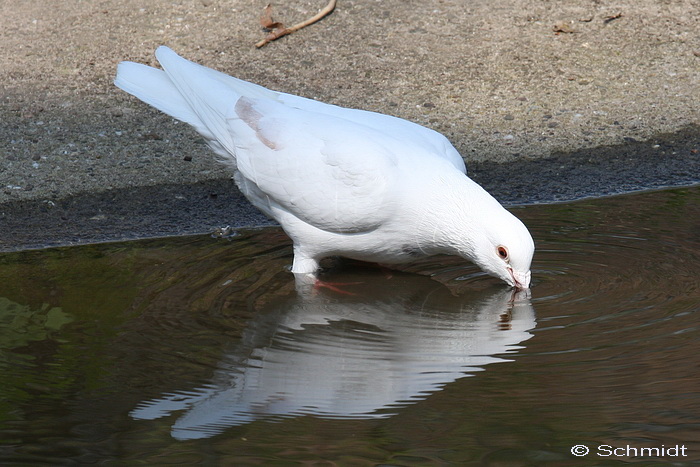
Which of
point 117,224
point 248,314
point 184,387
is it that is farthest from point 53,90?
point 184,387

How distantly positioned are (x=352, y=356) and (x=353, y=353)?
29mm

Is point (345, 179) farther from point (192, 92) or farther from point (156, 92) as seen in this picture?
point (156, 92)

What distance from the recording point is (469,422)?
3168 millimetres

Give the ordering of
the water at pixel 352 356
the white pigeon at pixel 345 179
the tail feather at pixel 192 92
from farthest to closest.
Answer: the tail feather at pixel 192 92 < the white pigeon at pixel 345 179 < the water at pixel 352 356

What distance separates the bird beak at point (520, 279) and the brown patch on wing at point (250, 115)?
49.8 inches

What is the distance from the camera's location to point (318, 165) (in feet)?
14.0

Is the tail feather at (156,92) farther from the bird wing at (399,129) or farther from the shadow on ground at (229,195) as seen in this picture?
the shadow on ground at (229,195)

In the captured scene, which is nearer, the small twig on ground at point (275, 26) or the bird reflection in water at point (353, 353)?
the bird reflection in water at point (353, 353)

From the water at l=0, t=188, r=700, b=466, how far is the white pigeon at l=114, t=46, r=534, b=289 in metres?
0.24

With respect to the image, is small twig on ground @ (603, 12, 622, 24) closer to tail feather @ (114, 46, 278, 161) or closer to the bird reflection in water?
tail feather @ (114, 46, 278, 161)

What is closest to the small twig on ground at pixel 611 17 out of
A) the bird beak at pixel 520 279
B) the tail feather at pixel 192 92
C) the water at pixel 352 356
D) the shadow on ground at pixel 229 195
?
the shadow on ground at pixel 229 195

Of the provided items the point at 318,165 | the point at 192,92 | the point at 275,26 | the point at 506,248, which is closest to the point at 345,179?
the point at 318,165

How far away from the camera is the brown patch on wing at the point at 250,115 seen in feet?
14.6

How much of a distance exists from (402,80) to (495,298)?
2.74m
